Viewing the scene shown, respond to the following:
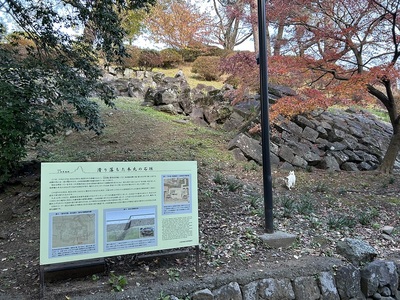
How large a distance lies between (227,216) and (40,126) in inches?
117

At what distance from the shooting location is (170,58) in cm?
1767

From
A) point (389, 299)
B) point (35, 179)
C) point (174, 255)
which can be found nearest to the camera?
point (174, 255)

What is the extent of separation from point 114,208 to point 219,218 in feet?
6.84

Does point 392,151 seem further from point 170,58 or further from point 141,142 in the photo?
point 170,58

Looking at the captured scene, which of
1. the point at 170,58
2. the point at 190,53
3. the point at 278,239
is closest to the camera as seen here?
the point at 278,239

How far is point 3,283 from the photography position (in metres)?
2.82

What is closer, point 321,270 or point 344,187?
point 321,270

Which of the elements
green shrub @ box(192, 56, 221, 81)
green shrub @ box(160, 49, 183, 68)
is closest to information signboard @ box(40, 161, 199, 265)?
green shrub @ box(192, 56, 221, 81)

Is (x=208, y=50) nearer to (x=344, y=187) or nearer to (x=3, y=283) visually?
(x=344, y=187)

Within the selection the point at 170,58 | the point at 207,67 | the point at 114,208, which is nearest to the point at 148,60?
the point at 170,58

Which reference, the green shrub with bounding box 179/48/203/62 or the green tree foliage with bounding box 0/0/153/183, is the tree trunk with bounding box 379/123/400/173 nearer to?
the green tree foliage with bounding box 0/0/153/183

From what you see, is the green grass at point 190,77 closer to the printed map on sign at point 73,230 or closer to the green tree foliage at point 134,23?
the green tree foliage at point 134,23

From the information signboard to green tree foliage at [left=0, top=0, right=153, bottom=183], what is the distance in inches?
80.5

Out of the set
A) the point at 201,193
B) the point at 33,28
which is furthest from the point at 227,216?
the point at 33,28
